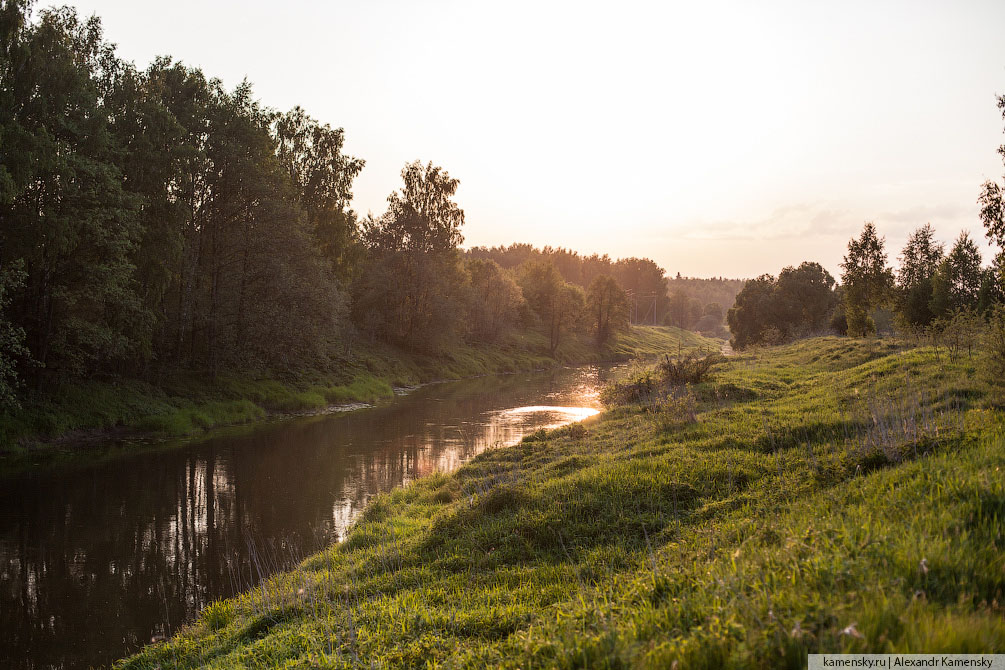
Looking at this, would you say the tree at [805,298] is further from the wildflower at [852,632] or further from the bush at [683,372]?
the wildflower at [852,632]

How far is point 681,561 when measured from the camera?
6926mm

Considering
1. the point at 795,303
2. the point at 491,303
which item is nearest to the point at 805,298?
the point at 795,303

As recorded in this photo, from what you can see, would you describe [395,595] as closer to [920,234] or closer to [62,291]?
[62,291]

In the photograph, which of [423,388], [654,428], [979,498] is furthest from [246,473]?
[423,388]

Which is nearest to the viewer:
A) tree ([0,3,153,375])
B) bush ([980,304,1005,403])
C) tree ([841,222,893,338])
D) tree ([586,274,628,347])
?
bush ([980,304,1005,403])

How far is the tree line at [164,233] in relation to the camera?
22109 mm

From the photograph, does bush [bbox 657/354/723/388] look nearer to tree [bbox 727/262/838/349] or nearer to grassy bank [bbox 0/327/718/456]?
grassy bank [bbox 0/327/718/456]

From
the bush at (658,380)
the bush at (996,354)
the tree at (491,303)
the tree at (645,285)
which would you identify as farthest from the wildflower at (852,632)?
the tree at (645,285)

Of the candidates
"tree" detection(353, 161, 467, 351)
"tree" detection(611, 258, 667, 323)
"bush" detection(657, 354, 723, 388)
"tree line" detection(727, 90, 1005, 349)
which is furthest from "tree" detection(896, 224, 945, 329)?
"tree" detection(611, 258, 667, 323)

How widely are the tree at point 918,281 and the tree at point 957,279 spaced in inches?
31.1

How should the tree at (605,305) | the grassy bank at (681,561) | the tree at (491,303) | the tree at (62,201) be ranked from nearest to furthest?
the grassy bank at (681,561) < the tree at (62,201) < the tree at (491,303) < the tree at (605,305)

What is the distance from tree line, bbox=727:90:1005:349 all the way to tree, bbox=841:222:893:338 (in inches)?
2.9

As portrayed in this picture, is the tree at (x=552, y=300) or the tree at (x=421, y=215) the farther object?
the tree at (x=552, y=300)

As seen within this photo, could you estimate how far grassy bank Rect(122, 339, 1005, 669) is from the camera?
4180mm
